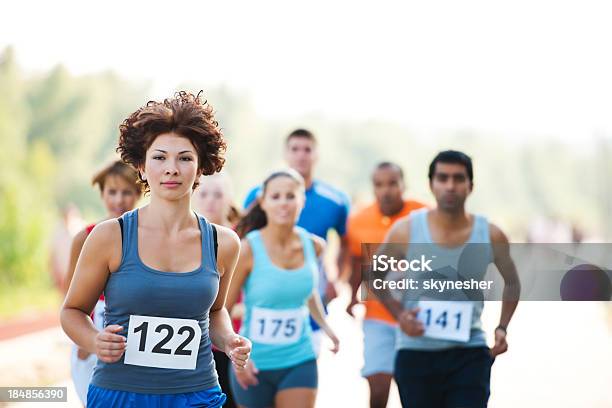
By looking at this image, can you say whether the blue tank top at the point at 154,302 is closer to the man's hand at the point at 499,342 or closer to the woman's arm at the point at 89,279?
the woman's arm at the point at 89,279

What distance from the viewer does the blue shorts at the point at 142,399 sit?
11.8 ft

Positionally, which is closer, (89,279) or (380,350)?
(89,279)

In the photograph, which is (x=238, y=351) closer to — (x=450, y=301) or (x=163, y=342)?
(x=163, y=342)

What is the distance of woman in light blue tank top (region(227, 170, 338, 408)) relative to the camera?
5613 mm

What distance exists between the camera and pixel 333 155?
51750mm

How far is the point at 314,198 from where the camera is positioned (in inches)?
285

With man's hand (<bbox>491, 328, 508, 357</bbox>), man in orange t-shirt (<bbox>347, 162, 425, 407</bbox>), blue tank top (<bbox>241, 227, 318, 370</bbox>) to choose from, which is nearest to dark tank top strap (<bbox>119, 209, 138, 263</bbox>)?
blue tank top (<bbox>241, 227, 318, 370</bbox>)

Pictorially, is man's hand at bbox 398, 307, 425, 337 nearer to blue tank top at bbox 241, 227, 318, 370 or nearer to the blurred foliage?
blue tank top at bbox 241, 227, 318, 370

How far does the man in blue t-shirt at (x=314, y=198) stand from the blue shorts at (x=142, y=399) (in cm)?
349

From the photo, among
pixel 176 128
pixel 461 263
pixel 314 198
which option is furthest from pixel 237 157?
pixel 176 128

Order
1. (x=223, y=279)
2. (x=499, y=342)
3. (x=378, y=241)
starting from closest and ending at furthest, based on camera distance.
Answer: (x=223, y=279) < (x=499, y=342) < (x=378, y=241)

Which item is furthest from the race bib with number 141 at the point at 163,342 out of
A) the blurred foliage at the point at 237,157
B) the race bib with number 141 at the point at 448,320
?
the blurred foliage at the point at 237,157

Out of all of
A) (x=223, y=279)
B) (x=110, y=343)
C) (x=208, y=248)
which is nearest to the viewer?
(x=110, y=343)

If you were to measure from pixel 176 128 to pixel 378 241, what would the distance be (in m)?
3.44
